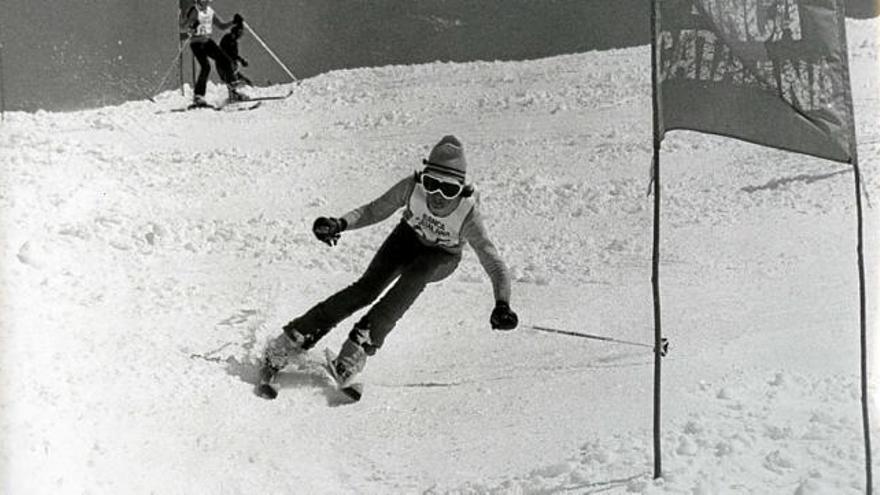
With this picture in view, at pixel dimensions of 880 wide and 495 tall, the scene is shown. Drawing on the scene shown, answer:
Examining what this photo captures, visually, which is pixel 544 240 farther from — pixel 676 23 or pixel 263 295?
pixel 676 23

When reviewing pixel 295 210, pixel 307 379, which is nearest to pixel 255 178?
pixel 295 210

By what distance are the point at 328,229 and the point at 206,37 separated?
1326 millimetres

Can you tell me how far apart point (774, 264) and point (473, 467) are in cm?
174

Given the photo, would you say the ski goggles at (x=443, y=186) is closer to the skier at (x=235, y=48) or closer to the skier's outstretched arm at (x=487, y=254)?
the skier's outstretched arm at (x=487, y=254)

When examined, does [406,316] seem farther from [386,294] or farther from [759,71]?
[759,71]

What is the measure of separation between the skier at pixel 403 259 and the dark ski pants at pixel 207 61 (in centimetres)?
126

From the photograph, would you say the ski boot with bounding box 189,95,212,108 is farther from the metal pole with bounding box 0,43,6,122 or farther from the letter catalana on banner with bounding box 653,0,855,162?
the letter catalana on banner with bounding box 653,0,855,162

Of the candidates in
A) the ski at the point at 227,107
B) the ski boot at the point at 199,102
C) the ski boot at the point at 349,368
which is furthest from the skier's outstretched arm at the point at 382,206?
the ski boot at the point at 199,102

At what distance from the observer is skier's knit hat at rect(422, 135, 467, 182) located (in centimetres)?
254

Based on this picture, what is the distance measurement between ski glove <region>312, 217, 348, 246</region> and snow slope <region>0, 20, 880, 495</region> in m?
0.40

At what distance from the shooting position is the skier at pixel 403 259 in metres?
2.56

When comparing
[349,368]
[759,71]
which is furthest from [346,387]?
[759,71]

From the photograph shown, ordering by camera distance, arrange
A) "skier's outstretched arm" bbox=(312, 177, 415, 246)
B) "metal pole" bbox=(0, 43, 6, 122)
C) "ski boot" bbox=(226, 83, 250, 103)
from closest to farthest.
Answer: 1. "skier's outstretched arm" bbox=(312, 177, 415, 246)
2. "metal pole" bbox=(0, 43, 6, 122)
3. "ski boot" bbox=(226, 83, 250, 103)

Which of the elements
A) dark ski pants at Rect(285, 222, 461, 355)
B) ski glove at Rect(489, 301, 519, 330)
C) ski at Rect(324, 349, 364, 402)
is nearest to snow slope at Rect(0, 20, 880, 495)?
ski at Rect(324, 349, 364, 402)
